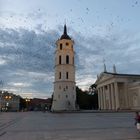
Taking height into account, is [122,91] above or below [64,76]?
below

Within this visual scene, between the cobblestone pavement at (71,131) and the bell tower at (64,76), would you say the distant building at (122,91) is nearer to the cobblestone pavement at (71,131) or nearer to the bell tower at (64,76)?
the bell tower at (64,76)

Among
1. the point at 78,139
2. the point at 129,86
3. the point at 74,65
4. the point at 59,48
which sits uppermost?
the point at 59,48

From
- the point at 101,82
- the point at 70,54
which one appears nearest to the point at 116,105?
the point at 101,82

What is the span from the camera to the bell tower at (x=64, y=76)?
92.5 meters

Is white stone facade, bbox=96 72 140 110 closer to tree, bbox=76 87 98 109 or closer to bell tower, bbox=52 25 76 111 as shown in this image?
bell tower, bbox=52 25 76 111

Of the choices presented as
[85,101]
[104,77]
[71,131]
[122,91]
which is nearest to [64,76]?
[104,77]

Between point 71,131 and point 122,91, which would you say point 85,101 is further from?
point 71,131

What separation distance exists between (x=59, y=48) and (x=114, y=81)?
2591cm

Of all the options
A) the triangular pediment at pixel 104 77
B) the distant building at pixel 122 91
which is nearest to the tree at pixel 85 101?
the triangular pediment at pixel 104 77

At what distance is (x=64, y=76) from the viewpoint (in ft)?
310

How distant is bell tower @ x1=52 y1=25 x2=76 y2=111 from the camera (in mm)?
92500

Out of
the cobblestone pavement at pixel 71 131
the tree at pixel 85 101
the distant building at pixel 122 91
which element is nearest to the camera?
the cobblestone pavement at pixel 71 131

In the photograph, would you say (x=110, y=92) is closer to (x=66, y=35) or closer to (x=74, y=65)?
(x=74, y=65)

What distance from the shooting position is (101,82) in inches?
4048
